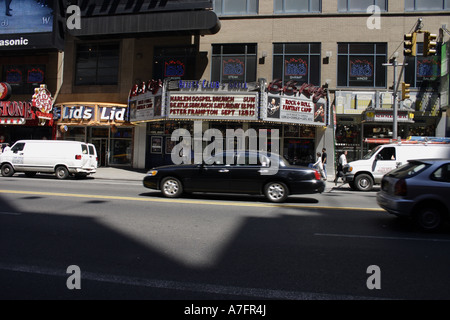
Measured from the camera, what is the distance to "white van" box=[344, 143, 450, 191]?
13805 millimetres

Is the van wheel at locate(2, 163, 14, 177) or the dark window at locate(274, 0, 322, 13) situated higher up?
the dark window at locate(274, 0, 322, 13)

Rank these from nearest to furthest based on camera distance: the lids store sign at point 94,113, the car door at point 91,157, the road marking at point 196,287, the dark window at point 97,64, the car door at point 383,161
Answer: the road marking at point 196,287, the car door at point 383,161, the car door at point 91,157, the lids store sign at point 94,113, the dark window at point 97,64

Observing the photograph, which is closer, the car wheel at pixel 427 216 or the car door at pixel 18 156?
the car wheel at pixel 427 216

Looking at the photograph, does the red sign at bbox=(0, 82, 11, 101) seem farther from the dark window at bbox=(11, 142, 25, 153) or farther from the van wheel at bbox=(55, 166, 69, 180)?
the van wheel at bbox=(55, 166, 69, 180)

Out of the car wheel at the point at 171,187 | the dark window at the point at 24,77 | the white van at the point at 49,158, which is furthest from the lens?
the dark window at the point at 24,77

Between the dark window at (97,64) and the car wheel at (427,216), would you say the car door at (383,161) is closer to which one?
the car wheel at (427,216)

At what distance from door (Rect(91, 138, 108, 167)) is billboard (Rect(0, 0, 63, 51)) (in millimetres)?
7359

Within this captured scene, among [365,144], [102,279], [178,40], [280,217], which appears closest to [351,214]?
[280,217]

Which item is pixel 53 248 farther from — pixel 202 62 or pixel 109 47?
pixel 109 47

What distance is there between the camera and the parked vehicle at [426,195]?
6.66 meters

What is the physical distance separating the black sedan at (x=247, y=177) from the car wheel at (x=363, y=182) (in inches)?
220

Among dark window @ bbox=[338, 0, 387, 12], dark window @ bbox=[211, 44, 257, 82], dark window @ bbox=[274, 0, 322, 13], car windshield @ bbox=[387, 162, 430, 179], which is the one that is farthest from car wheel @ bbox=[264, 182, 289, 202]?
dark window @ bbox=[338, 0, 387, 12]

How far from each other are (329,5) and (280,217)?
62.0 ft

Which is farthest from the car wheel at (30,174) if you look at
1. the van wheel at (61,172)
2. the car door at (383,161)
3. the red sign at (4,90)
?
the car door at (383,161)
